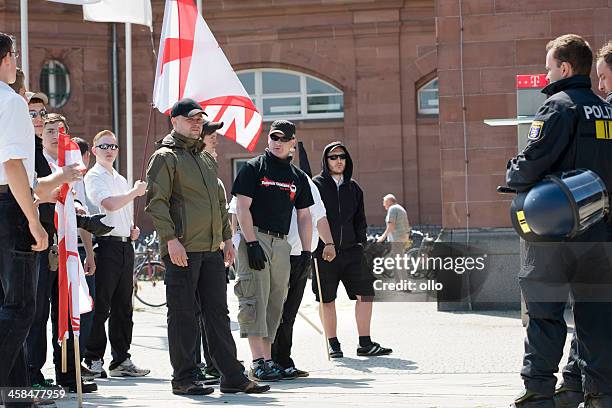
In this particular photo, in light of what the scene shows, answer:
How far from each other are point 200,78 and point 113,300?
308 centimetres

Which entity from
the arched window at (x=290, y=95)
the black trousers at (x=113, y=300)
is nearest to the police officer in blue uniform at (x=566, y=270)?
the black trousers at (x=113, y=300)

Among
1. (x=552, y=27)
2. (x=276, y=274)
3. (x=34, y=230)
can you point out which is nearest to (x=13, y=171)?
(x=34, y=230)

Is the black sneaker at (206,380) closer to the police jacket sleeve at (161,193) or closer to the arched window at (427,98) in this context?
the police jacket sleeve at (161,193)

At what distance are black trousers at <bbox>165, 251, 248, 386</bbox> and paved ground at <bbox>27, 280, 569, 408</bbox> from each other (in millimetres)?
207

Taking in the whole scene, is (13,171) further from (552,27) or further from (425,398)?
(552,27)

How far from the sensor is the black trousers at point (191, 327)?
809 centimetres

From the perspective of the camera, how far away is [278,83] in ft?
103

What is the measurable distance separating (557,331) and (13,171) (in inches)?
117

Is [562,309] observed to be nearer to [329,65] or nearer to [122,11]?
[122,11]

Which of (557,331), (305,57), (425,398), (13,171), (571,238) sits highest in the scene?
(305,57)

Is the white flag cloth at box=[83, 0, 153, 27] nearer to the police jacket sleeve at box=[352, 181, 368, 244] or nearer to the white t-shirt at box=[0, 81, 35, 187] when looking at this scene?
the police jacket sleeve at box=[352, 181, 368, 244]

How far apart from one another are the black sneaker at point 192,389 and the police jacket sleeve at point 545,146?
111 inches

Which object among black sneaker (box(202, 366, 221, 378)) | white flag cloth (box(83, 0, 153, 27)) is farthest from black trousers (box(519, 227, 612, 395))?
white flag cloth (box(83, 0, 153, 27))

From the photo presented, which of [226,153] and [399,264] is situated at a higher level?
[226,153]
